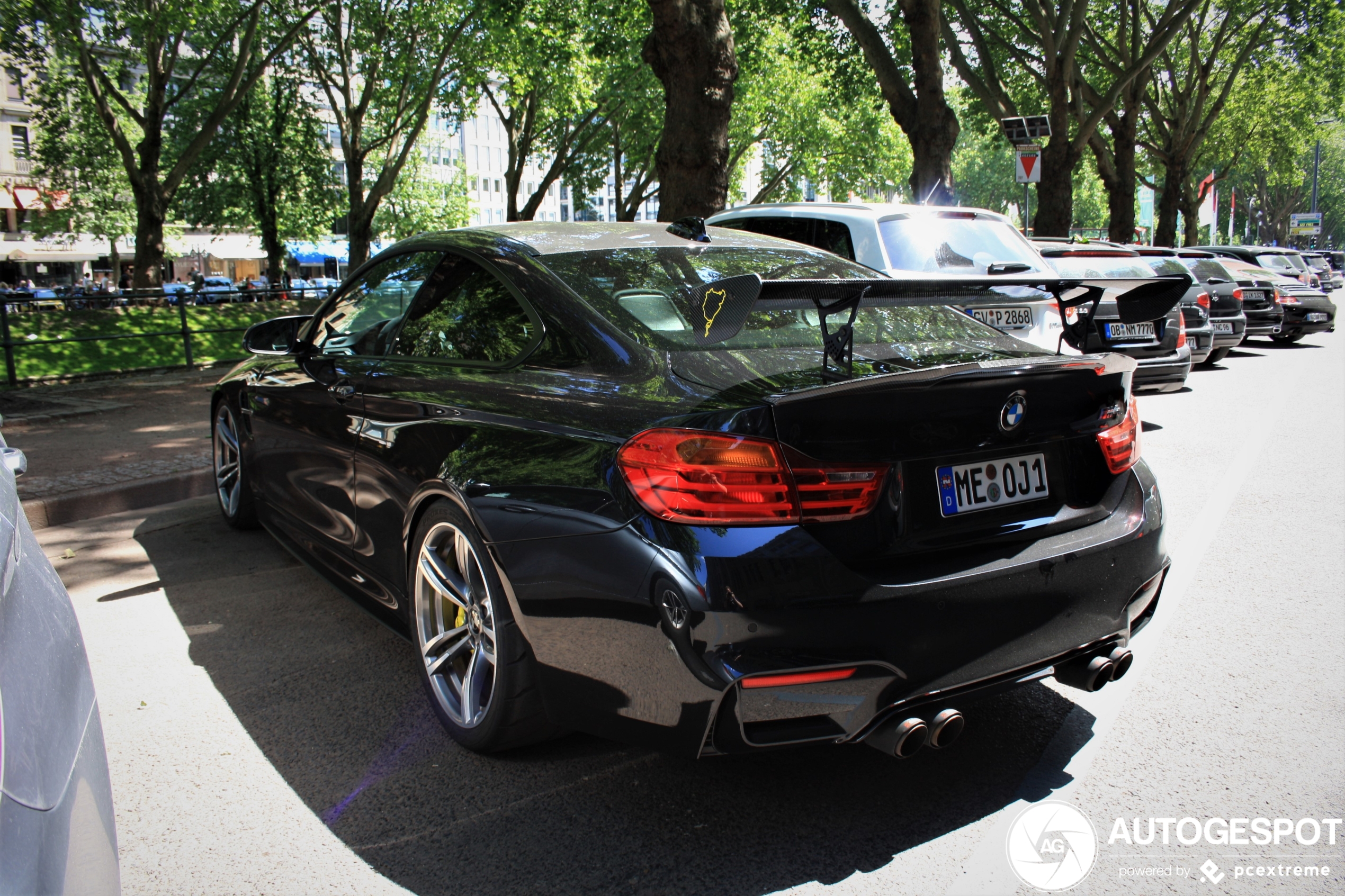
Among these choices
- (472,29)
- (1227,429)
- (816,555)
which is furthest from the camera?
(472,29)

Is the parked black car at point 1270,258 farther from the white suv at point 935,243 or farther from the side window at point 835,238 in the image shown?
the side window at point 835,238

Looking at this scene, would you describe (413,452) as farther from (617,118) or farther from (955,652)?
(617,118)

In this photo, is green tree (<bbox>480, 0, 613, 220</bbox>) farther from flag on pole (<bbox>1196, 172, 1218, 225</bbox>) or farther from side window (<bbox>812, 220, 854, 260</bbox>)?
flag on pole (<bbox>1196, 172, 1218, 225</bbox>)

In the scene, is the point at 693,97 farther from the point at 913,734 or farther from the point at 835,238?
the point at 913,734

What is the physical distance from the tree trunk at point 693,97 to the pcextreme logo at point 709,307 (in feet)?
27.3

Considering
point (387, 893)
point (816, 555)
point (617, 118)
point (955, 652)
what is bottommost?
point (387, 893)

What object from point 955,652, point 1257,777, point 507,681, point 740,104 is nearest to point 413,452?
point 507,681

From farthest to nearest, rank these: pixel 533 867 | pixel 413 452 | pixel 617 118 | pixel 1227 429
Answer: pixel 617 118, pixel 1227 429, pixel 413 452, pixel 533 867

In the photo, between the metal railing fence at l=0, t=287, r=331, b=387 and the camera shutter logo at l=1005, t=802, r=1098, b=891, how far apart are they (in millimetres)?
11496

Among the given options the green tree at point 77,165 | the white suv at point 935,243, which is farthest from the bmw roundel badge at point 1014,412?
the green tree at point 77,165

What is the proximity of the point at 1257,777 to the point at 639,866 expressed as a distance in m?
1.77

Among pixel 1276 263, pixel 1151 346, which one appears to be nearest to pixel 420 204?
pixel 1276 263

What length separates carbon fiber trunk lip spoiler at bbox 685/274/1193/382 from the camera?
236cm

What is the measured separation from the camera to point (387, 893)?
2.33 m
